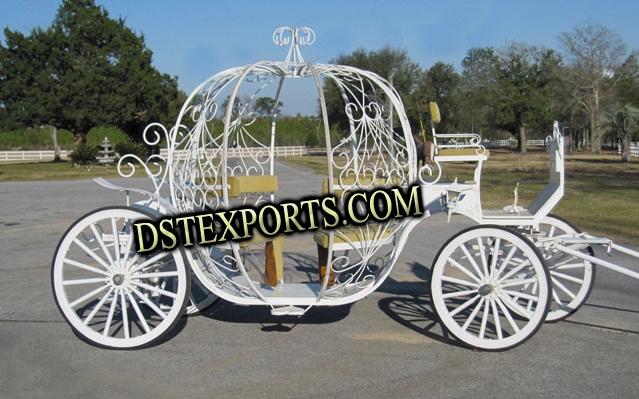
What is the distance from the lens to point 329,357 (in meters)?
4.96

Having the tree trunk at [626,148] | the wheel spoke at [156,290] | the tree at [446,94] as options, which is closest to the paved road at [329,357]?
the wheel spoke at [156,290]

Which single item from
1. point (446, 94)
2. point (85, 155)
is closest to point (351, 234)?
point (446, 94)

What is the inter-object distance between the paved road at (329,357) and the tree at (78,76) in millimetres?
40813

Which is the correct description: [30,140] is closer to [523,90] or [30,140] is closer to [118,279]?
[523,90]

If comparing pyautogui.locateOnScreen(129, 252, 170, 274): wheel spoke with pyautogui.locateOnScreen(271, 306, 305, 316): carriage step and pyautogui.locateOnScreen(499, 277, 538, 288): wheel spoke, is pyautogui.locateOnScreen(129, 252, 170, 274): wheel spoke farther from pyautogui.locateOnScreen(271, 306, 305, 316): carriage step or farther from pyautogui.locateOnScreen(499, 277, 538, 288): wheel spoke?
pyautogui.locateOnScreen(499, 277, 538, 288): wheel spoke

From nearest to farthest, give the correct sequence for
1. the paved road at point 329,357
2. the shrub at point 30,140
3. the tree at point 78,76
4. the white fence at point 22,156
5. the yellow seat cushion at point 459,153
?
1. the paved road at point 329,357
2. the yellow seat cushion at point 459,153
3. the tree at point 78,76
4. the white fence at point 22,156
5. the shrub at point 30,140

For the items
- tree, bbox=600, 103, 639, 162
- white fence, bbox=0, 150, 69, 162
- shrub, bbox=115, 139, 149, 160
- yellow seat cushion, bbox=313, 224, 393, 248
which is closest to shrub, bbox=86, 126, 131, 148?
white fence, bbox=0, 150, 69, 162

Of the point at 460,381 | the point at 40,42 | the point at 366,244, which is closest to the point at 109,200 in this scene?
the point at 366,244

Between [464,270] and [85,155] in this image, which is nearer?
[464,270]

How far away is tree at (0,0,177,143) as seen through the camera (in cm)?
4431

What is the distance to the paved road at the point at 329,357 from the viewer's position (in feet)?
14.3

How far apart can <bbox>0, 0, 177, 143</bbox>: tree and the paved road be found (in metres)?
40.8

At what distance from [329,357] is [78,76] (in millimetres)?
45003

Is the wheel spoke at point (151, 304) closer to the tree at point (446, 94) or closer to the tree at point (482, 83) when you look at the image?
the tree at point (446, 94)
